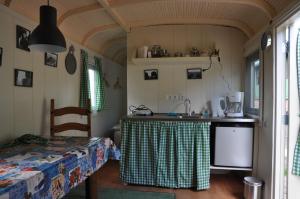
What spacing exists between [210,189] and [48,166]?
2.15m

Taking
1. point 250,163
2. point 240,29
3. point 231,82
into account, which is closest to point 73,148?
point 250,163

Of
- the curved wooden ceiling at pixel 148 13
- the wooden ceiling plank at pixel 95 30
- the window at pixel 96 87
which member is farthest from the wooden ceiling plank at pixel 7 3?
the window at pixel 96 87

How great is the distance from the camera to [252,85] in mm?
3104

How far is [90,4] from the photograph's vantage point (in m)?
2.54

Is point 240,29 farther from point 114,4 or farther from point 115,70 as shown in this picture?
point 115,70

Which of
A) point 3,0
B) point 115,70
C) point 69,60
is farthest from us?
point 115,70

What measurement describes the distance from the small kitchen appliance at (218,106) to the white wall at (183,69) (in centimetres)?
9

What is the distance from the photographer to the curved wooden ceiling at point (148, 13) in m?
2.31

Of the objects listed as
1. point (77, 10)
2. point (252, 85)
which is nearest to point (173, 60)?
point (252, 85)

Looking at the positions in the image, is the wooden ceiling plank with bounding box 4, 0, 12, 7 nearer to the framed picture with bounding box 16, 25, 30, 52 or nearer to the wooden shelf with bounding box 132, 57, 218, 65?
the framed picture with bounding box 16, 25, 30, 52

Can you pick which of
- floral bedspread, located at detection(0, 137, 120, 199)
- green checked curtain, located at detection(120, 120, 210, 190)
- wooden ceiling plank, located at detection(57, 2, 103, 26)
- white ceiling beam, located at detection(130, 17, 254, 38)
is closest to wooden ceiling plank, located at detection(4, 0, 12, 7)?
wooden ceiling plank, located at detection(57, 2, 103, 26)

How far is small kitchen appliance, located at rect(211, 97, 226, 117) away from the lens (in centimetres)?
309

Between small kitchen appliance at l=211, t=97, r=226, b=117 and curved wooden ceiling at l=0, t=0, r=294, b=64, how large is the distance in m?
0.96

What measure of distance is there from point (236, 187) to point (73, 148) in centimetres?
220
